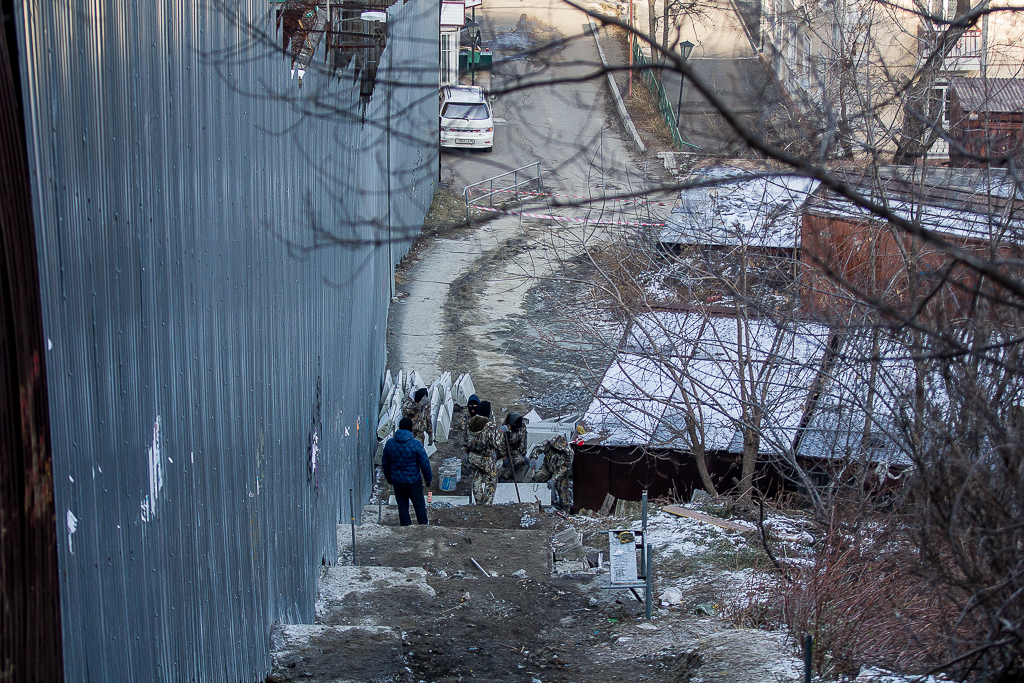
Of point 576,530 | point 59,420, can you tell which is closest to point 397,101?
→ point 576,530

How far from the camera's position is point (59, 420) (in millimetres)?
2814

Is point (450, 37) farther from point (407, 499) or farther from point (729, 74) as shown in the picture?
point (407, 499)

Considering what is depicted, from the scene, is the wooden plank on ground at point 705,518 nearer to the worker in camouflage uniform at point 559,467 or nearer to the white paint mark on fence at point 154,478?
the worker in camouflage uniform at point 559,467

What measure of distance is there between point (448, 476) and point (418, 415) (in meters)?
1.01

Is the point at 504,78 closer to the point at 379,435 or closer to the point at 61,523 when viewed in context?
the point at 61,523

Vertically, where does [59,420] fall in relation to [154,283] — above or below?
below

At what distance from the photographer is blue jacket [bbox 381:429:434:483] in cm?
916

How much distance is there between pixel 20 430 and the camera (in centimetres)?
246

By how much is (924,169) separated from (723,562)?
377 centimetres

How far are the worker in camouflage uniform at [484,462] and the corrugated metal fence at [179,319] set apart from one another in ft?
11.6

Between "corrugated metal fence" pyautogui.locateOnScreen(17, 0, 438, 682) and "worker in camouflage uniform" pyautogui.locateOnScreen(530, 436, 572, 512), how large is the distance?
13.3ft

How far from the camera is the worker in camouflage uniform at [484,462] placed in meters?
10.6

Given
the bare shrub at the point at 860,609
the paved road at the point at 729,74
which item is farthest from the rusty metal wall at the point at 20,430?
the bare shrub at the point at 860,609

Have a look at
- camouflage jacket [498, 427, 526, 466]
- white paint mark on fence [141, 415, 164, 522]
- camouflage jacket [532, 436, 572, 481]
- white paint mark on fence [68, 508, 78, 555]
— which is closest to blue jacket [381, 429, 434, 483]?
camouflage jacket [532, 436, 572, 481]
